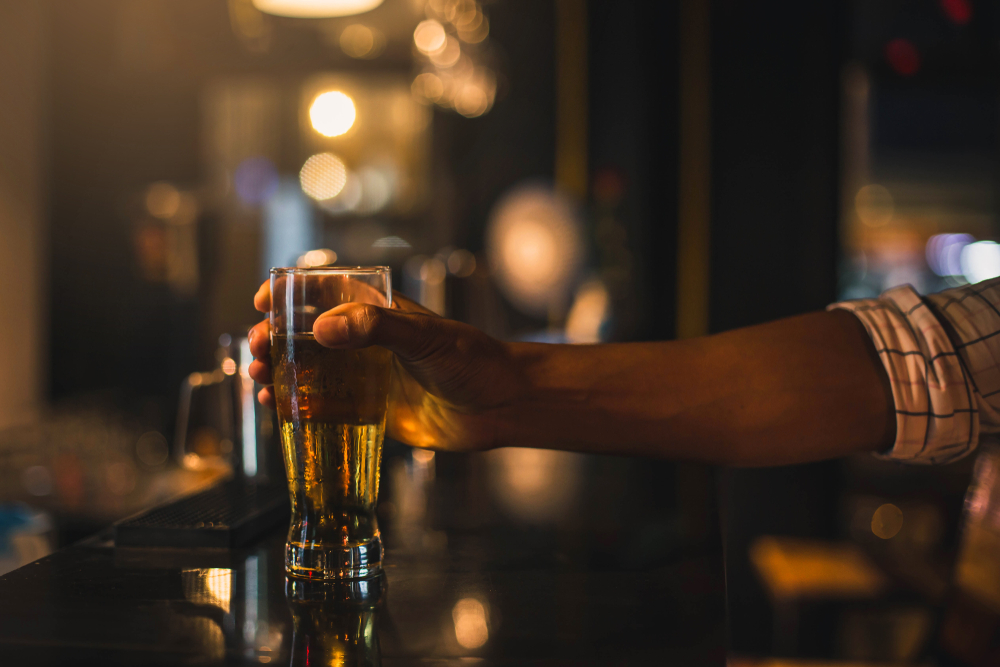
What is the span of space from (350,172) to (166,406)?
5.91ft

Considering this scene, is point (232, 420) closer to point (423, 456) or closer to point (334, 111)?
point (423, 456)

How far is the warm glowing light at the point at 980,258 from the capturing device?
3965mm

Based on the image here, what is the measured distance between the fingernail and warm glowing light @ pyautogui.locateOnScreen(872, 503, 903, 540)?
2947 mm

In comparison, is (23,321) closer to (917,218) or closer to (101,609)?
(101,609)

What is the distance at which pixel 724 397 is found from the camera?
34.4 inches

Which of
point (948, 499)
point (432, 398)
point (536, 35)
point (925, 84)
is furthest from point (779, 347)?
point (536, 35)

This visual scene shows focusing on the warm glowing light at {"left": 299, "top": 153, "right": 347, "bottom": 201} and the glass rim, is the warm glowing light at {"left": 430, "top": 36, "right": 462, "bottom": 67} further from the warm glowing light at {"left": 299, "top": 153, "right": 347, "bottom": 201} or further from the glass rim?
the glass rim

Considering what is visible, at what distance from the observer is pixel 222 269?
10.8 ft

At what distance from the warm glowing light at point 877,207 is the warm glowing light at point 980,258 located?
46 centimetres

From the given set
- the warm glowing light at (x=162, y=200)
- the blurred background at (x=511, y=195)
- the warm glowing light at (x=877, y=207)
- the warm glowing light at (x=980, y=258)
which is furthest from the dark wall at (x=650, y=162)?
the warm glowing light at (x=162, y=200)

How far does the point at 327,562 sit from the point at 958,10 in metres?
3.52

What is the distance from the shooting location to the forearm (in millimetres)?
834

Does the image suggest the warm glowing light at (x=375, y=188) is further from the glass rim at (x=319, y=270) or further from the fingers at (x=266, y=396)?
the glass rim at (x=319, y=270)

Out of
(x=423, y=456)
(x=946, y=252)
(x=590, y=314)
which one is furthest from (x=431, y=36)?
(x=946, y=252)
